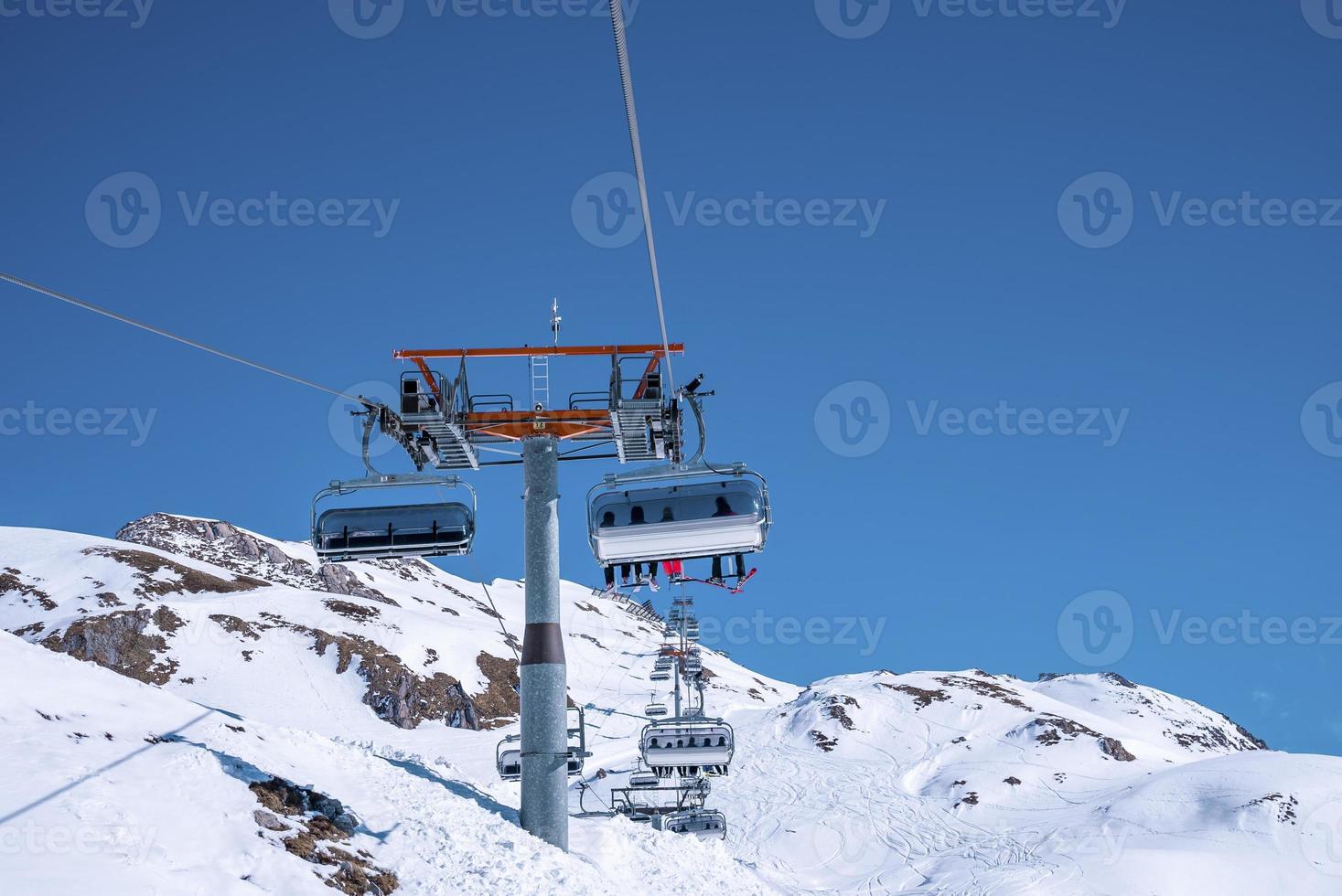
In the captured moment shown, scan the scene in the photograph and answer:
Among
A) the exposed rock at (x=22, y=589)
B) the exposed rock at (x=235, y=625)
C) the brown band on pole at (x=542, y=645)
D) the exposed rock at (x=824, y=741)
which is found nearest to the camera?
the brown band on pole at (x=542, y=645)

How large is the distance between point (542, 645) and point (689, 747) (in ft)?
40.7

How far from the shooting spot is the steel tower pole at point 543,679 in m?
19.7

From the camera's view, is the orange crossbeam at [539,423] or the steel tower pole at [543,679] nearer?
the steel tower pole at [543,679]

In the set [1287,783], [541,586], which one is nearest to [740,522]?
[541,586]

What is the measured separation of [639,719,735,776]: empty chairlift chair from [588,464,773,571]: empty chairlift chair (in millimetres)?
16750

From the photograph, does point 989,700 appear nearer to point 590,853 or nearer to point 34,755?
point 590,853

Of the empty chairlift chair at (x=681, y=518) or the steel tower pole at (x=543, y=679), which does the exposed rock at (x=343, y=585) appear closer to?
the steel tower pole at (x=543, y=679)

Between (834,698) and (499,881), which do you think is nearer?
(499,881)

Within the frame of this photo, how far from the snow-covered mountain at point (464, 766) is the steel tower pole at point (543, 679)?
97 cm

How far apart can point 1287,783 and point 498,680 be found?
54160 millimetres

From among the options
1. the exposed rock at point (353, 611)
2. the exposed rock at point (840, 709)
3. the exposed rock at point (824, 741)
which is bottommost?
the exposed rock at point (824, 741)

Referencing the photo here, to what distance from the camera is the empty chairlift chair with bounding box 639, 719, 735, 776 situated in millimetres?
30906

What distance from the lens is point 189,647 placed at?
65750 millimetres

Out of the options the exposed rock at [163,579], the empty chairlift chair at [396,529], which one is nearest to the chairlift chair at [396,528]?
the empty chairlift chair at [396,529]
